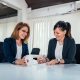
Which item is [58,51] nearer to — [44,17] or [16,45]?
[16,45]

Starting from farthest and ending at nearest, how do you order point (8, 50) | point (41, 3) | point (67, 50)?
1. point (41, 3)
2. point (67, 50)
3. point (8, 50)

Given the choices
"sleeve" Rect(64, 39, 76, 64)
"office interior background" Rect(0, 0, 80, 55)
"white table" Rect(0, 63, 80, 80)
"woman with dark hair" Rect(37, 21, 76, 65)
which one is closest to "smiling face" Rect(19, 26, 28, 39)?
"woman with dark hair" Rect(37, 21, 76, 65)

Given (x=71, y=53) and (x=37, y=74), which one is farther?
(x=71, y=53)

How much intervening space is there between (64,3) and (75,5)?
0.42 metres

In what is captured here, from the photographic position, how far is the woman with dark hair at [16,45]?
6.47 feet

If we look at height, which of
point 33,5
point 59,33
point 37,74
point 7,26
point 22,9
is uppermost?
point 33,5

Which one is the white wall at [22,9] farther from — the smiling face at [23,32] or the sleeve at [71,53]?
the sleeve at [71,53]

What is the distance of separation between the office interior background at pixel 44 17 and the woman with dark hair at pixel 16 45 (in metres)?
3.28

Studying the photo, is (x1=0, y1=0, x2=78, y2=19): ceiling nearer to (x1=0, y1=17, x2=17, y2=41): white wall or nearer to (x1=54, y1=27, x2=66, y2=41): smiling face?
(x1=0, y1=17, x2=17, y2=41): white wall

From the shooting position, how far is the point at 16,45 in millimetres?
2055

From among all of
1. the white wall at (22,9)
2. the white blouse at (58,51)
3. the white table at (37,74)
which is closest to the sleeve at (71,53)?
the white blouse at (58,51)

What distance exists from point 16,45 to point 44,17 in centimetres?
413

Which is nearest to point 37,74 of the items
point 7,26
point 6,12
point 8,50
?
point 8,50

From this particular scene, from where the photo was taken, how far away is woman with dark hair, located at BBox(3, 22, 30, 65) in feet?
6.47
